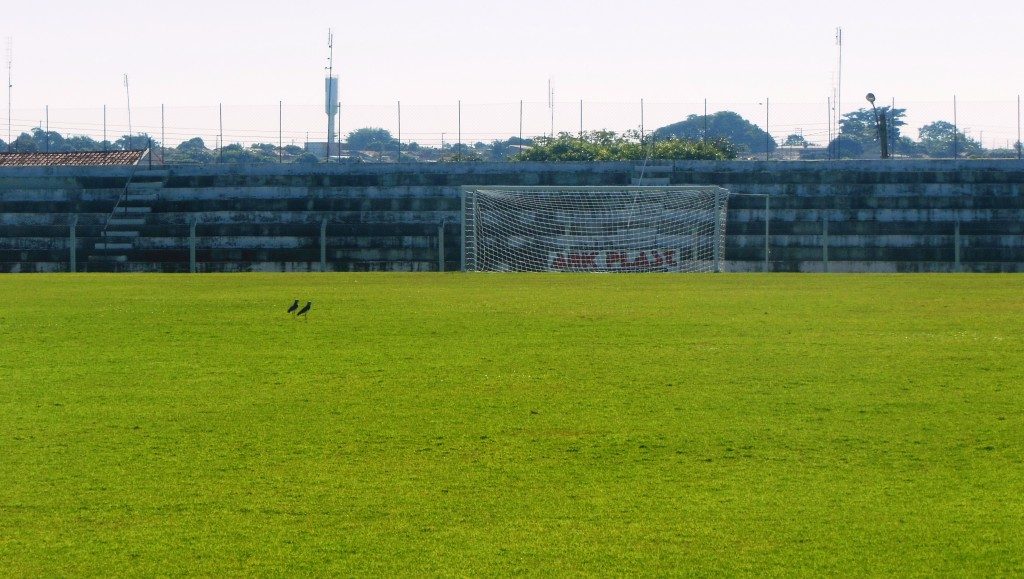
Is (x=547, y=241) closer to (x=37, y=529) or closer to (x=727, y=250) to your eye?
(x=727, y=250)

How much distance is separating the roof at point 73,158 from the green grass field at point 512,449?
41828mm

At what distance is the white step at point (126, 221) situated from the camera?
112 feet

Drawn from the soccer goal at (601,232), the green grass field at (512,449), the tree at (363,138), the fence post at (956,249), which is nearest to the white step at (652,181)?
the soccer goal at (601,232)

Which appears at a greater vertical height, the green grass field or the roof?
the roof

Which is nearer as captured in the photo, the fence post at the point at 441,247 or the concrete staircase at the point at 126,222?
the fence post at the point at 441,247

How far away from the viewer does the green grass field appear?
172 inches

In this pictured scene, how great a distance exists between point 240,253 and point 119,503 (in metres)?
29.0

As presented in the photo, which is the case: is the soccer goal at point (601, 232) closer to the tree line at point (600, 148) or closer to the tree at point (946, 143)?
the tree line at point (600, 148)

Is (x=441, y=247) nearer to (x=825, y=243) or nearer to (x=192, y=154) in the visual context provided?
(x=825, y=243)

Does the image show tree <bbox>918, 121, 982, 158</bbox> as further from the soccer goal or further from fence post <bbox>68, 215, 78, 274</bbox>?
fence post <bbox>68, 215, 78, 274</bbox>

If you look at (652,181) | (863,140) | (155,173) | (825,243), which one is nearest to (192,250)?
(155,173)

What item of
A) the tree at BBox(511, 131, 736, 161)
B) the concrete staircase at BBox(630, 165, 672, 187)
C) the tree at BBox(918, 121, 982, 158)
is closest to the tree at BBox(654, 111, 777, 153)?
the tree at BBox(918, 121, 982, 158)

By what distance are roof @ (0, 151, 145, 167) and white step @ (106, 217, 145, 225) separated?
1743 cm

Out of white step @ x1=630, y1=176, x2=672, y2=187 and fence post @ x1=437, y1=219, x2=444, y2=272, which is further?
white step @ x1=630, y1=176, x2=672, y2=187
